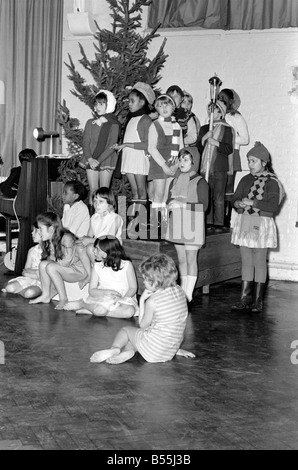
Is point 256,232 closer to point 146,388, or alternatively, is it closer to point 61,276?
point 61,276

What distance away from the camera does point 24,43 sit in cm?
982

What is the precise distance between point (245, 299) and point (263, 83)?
2.78 metres

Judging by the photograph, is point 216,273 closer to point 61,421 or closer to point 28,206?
point 28,206

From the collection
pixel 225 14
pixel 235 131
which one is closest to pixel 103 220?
pixel 235 131

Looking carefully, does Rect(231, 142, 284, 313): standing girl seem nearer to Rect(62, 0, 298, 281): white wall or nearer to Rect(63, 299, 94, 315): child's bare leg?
Rect(63, 299, 94, 315): child's bare leg

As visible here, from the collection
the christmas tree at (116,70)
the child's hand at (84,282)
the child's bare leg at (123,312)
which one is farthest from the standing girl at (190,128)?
the child's bare leg at (123,312)

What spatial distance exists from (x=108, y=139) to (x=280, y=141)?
1.90 metres

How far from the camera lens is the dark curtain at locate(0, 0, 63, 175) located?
977cm

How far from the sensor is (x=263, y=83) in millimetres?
8812

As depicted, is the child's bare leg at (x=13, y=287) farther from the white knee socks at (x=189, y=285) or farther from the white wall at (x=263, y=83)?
the white wall at (x=263, y=83)

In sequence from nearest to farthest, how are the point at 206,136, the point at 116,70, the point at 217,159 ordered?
the point at 206,136 → the point at 217,159 → the point at 116,70

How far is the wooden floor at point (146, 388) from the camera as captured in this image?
3865 millimetres

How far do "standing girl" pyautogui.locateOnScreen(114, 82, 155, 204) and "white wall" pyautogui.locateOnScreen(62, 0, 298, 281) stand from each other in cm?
126

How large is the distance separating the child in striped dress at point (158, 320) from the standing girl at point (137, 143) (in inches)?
111
